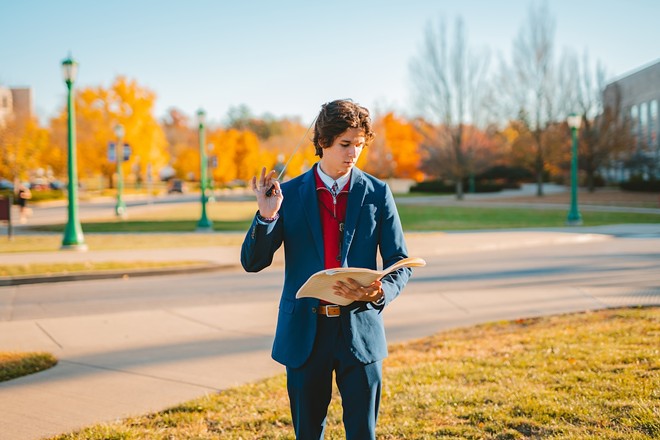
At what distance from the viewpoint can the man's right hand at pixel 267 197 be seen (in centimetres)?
292

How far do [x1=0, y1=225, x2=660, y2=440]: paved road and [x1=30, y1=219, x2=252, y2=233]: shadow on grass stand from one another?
8.81m

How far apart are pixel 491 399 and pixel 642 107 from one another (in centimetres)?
6217

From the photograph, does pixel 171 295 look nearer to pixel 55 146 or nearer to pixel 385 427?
pixel 385 427

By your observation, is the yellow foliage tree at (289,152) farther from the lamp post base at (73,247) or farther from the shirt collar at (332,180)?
the shirt collar at (332,180)

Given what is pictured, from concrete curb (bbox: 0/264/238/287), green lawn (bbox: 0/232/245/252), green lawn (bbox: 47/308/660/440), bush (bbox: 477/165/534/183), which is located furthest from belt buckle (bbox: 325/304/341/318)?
bush (bbox: 477/165/534/183)

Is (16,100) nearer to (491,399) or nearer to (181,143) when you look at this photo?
(181,143)

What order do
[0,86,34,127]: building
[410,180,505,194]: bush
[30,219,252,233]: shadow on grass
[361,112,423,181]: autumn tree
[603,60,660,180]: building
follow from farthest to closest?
[0,86,34,127]: building < [361,112,423,181]: autumn tree < [410,180,505,194]: bush < [603,60,660,180]: building < [30,219,252,233]: shadow on grass

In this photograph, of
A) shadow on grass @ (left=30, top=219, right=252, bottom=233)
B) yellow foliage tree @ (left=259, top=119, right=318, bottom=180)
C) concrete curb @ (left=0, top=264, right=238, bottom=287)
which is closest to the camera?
concrete curb @ (left=0, top=264, right=238, bottom=287)

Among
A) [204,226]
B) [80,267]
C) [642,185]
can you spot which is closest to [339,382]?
[80,267]

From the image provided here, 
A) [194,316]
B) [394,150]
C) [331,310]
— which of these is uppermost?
[394,150]

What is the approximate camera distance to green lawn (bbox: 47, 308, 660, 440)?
4055 mm

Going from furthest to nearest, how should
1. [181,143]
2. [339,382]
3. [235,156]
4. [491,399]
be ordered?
[181,143] → [235,156] → [491,399] → [339,382]

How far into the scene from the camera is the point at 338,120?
9.57 ft

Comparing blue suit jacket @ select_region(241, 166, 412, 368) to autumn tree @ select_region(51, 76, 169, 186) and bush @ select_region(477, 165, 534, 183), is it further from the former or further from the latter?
bush @ select_region(477, 165, 534, 183)
